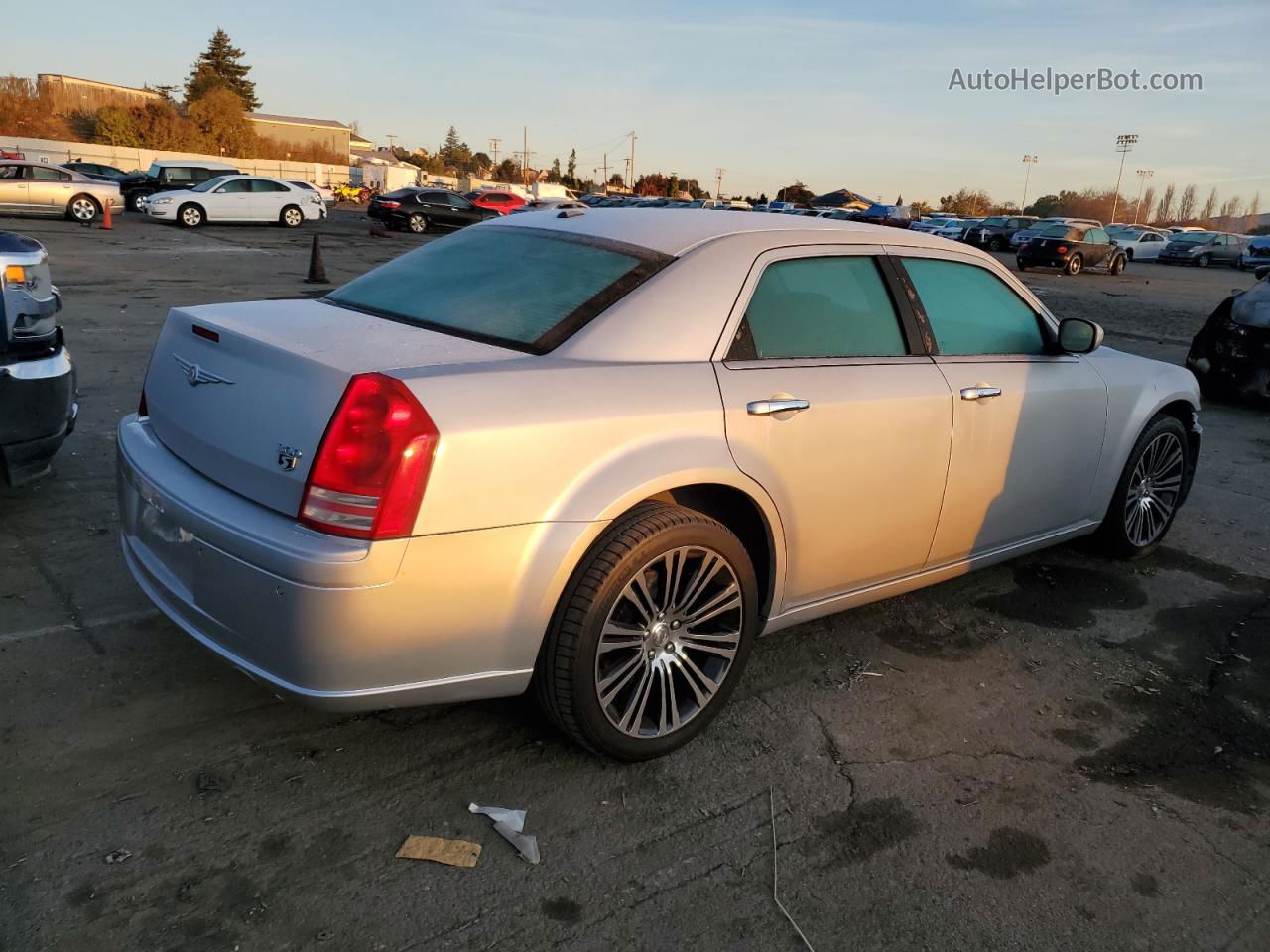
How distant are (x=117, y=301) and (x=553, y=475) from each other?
1100cm

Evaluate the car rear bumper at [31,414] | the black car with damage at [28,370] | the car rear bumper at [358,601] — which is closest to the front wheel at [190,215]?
the black car with damage at [28,370]

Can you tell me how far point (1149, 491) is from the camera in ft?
16.2

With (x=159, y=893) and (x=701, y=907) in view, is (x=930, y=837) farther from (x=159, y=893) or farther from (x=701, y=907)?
(x=159, y=893)

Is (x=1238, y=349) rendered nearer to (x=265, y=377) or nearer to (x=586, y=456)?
(x=586, y=456)

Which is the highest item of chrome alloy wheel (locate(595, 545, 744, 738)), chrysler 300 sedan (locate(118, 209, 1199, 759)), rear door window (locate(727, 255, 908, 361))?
rear door window (locate(727, 255, 908, 361))

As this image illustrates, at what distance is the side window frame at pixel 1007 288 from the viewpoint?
12.2 feet

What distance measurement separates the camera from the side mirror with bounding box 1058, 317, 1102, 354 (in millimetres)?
4129

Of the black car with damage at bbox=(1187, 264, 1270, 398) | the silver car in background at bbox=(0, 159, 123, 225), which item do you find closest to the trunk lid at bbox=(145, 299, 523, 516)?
the black car with damage at bbox=(1187, 264, 1270, 398)

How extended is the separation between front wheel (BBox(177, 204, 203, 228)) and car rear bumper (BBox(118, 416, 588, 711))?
26.9 metres

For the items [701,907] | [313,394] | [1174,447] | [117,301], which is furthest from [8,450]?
[117,301]

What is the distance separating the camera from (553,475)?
101 inches

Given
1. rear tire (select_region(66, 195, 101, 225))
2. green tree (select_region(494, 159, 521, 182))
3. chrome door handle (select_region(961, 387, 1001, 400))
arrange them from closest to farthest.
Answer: chrome door handle (select_region(961, 387, 1001, 400))
rear tire (select_region(66, 195, 101, 225))
green tree (select_region(494, 159, 521, 182))

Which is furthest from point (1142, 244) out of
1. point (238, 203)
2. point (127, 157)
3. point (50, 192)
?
point (127, 157)

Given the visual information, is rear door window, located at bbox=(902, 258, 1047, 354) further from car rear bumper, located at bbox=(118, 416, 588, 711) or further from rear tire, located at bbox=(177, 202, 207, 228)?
rear tire, located at bbox=(177, 202, 207, 228)
